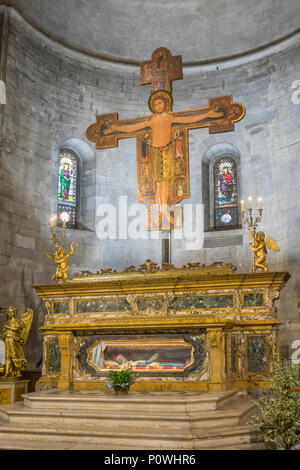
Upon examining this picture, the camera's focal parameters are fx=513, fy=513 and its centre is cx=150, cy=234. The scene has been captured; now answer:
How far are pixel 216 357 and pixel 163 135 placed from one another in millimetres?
4741

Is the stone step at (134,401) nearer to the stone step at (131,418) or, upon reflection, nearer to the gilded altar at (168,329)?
the stone step at (131,418)

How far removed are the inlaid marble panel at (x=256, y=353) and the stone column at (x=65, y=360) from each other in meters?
3.27

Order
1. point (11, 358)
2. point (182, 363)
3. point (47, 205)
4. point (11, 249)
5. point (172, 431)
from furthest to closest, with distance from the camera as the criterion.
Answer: point (47, 205) < point (11, 249) < point (11, 358) < point (182, 363) < point (172, 431)

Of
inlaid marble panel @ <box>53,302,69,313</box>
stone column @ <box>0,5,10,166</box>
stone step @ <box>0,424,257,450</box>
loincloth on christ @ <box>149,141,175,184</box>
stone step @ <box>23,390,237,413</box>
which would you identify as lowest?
stone step @ <box>0,424,257,450</box>

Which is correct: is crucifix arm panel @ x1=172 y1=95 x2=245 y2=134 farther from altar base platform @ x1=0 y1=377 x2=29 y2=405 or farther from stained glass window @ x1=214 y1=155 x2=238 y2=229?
altar base platform @ x1=0 y1=377 x2=29 y2=405

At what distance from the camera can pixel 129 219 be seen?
15.0 meters

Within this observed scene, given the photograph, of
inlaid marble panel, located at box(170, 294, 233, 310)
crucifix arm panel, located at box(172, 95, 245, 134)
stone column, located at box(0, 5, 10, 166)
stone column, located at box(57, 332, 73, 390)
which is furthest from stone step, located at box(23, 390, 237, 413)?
stone column, located at box(0, 5, 10, 166)

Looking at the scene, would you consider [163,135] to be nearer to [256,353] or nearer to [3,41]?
[256,353]

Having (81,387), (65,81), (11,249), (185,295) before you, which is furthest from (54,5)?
(81,387)

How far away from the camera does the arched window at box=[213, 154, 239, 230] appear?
14.8 meters

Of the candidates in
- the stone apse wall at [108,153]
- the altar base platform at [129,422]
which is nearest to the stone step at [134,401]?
Answer: the altar base platform at [129,422]

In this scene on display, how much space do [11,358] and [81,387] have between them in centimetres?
199

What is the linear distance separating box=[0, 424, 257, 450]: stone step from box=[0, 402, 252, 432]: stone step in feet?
0.58
